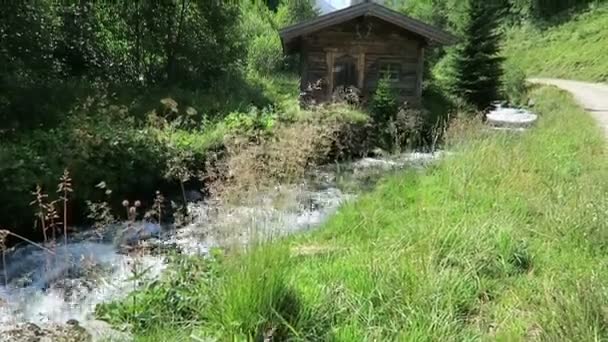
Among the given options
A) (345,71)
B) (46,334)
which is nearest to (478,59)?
(345,71)

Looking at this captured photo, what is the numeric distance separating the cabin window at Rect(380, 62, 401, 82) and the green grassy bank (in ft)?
25.7

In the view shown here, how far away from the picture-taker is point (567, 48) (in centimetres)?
2711

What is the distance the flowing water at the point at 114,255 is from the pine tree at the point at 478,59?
9.82 metres

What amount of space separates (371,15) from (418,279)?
9923 mm

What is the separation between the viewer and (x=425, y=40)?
12.8 meters

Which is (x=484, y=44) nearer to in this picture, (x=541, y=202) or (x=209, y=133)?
(x=209, y=133)

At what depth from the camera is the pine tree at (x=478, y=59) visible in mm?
15453

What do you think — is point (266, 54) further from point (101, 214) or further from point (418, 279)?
point (418, 279)

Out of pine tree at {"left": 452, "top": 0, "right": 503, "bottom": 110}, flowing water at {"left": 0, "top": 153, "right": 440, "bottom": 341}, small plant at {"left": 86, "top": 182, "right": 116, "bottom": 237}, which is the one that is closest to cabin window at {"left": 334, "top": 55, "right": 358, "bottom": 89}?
pine tree at {"left": 452, "top": 0, "right": 503, "bottom": 110}

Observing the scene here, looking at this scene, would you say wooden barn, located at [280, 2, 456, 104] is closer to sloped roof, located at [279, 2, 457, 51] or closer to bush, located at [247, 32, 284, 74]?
sloped roof, located at [279, 2, 457, 51]

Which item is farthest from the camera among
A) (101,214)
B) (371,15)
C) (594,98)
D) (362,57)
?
(594,98)

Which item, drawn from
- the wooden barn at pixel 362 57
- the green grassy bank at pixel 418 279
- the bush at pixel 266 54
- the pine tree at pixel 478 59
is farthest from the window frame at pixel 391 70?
the bush at pixel 266 54

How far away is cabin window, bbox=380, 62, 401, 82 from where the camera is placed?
1300cm

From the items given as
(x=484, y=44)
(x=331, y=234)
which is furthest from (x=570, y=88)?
(x=331, y=234)
